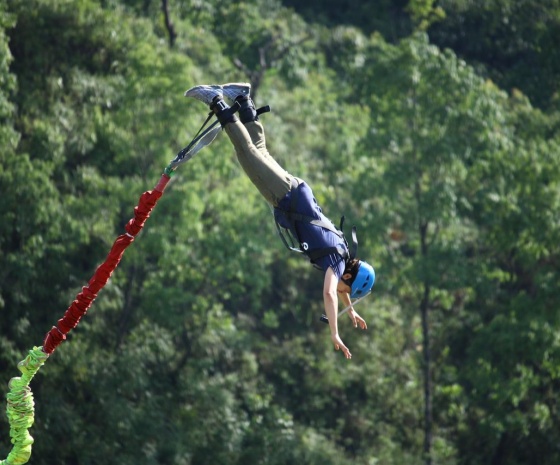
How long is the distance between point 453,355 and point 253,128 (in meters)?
13.3

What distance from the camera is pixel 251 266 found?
19438mm

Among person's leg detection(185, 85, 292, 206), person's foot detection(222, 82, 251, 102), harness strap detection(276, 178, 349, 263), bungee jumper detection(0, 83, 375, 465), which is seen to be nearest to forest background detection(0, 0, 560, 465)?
person's foot detection(222, 82, 251, 102)

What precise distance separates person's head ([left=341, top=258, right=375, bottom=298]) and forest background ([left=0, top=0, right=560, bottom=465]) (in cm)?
1001

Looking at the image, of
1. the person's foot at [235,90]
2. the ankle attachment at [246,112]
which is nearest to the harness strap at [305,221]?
the ankle attachment at [246,112]

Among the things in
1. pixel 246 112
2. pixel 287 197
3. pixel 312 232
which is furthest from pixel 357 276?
pixel 246 112

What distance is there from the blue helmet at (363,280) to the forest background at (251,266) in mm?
9999

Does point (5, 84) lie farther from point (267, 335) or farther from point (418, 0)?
point (418, 0)

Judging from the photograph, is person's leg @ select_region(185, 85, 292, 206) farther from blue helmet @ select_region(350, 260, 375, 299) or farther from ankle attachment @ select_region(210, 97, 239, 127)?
blue helmet @ select_region(350, 260, 375, 299)

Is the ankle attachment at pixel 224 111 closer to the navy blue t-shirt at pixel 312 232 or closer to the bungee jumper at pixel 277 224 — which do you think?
the bungee jumper at pixel 277 224

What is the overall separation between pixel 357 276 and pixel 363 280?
0.06m

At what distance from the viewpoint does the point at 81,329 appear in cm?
1833

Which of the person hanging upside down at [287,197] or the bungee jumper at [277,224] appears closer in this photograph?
the bungee jumper at [277,224]

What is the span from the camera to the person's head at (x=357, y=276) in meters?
7.93

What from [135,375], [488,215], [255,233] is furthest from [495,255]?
[135,375]
